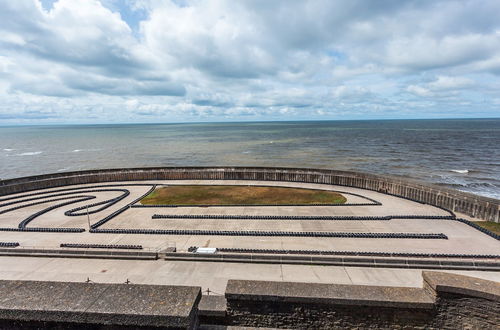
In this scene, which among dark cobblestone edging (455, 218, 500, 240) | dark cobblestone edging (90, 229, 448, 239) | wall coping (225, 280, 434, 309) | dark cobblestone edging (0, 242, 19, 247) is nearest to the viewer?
wall coping (225, 280, 434, 309)

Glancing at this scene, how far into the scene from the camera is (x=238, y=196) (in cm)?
3384

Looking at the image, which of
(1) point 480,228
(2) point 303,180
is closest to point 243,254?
(1) point 480,228

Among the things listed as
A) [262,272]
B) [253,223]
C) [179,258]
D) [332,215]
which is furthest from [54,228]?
[332,215]

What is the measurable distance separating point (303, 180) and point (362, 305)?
105 feet

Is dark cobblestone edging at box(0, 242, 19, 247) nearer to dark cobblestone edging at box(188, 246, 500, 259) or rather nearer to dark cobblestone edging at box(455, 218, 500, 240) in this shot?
dark cobblestone edging at box(188, 246, 500, 259)

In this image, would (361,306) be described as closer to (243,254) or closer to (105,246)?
(243,254)

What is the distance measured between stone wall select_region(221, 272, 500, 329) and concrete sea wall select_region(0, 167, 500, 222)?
21934 mm

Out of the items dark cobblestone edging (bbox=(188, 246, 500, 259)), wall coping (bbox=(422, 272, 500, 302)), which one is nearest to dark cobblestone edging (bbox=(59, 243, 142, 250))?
dark cobblestone edging (bbox=(188, 246, 500, 259))

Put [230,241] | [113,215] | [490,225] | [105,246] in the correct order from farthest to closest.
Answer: [113,215] < [490,225] < [230,241] < [105,246]

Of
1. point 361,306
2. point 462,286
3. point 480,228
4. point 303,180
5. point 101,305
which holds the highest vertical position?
point 101,305

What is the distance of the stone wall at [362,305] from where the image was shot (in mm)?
9039

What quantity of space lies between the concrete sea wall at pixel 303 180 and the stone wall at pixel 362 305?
2193 centimetres

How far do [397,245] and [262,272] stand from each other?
11613 mm

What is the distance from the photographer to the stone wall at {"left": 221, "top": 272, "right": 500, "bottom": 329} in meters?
9.04
